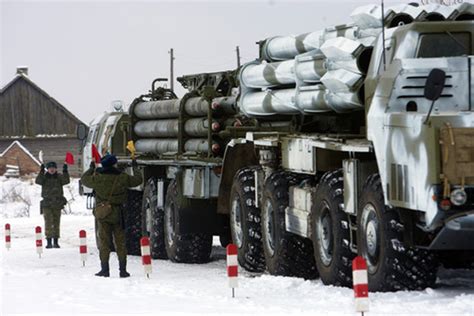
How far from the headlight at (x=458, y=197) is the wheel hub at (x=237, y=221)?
24.7ft

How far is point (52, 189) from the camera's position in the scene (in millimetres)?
28328

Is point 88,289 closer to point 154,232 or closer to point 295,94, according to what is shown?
point 295,94

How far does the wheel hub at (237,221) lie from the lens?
2075 centimetres

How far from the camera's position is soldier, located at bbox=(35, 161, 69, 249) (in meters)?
28.1

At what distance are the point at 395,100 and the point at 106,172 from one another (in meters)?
5.86

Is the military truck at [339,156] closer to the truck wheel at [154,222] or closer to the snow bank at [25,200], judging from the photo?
the truck wheel at [154,222]

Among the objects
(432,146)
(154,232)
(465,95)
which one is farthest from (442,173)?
(154,232)

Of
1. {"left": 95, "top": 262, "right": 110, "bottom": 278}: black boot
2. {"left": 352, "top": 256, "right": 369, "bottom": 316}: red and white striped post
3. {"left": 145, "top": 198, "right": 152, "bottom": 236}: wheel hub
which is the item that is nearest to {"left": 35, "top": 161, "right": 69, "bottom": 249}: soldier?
{"left": 145, "top": 198, "right": 152, "bottom": 236}: wheel hub

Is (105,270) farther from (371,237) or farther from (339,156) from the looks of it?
(371,237)

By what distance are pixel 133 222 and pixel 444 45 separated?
41.6ft

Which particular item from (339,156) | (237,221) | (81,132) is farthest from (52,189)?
(339,156)

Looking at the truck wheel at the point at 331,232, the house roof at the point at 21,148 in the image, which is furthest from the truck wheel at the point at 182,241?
the house roof at the point at 21,148

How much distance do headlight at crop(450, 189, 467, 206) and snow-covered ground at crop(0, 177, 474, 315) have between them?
1.00 m

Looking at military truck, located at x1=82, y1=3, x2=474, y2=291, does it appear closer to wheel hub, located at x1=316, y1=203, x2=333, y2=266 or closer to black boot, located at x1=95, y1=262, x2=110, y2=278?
wheel hub, located at x1=316, y1=203, x2=333, y2=266
